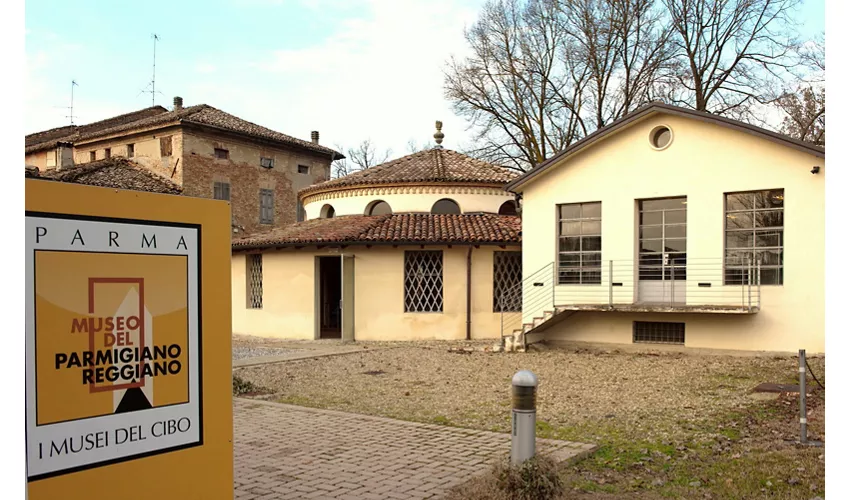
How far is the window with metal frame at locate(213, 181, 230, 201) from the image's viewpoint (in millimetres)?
35562

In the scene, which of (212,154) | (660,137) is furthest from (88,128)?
(660,137)

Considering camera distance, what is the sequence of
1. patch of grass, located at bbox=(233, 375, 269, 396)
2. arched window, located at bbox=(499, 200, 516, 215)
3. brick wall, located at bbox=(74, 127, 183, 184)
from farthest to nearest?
brick wall, located at bbox=(74, 127, 183, 184) → arched window, located at bbox=(499, 200, 516, 215) → patch of grass, located at bbox=(233, 375, 269, 396)

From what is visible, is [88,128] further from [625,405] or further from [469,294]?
[625,405]

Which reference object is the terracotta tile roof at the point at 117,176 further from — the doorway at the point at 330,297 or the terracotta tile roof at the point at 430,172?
the terracotta tile roof at the point at 430,172

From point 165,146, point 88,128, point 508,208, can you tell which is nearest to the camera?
point 508,208

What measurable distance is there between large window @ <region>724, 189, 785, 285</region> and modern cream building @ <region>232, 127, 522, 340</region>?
6429 mm

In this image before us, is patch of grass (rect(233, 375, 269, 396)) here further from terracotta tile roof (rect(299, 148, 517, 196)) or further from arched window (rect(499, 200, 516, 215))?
arched window (rect(499, 200, 516, 215))

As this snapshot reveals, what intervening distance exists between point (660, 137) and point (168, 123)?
25.0 meters

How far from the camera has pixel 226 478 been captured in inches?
174

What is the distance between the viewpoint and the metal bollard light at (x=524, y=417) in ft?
18.0

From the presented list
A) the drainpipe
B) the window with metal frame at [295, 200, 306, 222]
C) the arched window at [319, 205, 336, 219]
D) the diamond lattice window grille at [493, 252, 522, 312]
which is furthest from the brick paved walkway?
the window with metal frame at [295, 200, 306, 222]

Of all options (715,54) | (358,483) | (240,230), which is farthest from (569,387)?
(240,230)

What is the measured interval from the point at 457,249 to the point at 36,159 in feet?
87.3

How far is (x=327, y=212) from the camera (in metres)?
25.4
